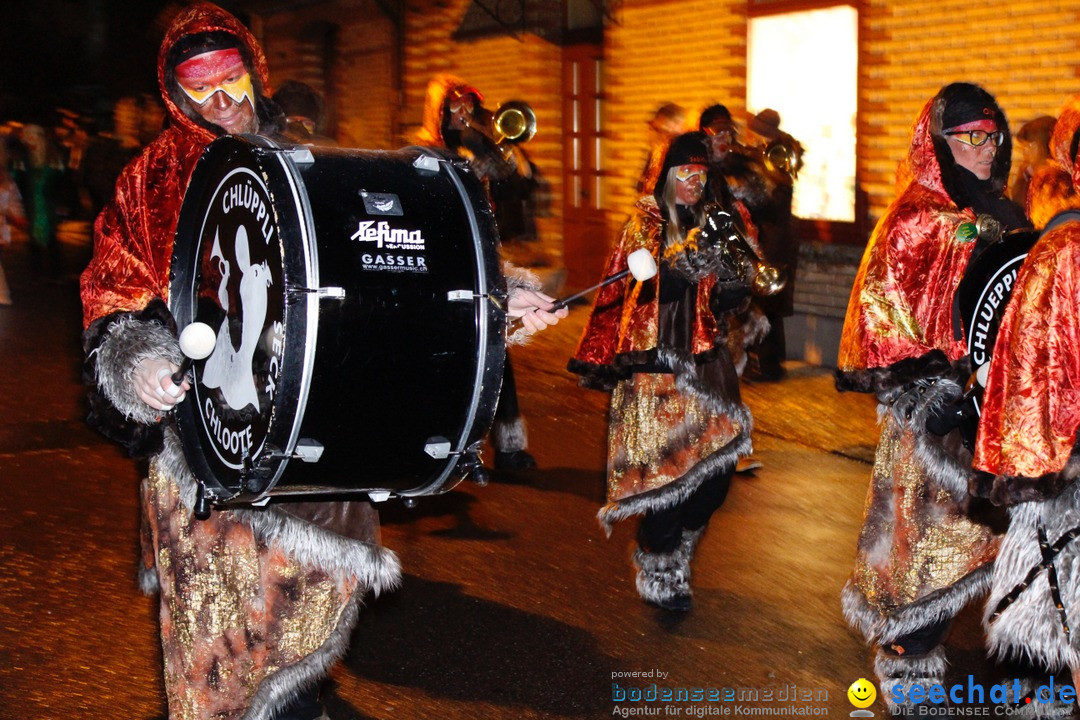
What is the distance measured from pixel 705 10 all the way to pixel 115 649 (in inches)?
348

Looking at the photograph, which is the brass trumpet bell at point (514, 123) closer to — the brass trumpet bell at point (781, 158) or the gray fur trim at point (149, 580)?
the brass trumpet bell at point (781, 158)

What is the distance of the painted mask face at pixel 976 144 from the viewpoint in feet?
13.7

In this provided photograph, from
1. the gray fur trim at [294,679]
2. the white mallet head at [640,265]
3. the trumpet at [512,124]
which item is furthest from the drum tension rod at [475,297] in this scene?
the trumpet at [512,124]

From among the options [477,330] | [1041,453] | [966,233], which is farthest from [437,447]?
[966,233]

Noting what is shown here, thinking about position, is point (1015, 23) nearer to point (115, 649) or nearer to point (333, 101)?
point (115, 649)

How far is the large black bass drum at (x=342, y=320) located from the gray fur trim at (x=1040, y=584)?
1.34m

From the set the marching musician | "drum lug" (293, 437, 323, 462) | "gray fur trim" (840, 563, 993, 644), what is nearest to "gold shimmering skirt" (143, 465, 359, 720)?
"drum lug" (293, 437, 323, 462)

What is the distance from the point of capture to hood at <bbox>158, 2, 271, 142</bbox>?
327 centimetres

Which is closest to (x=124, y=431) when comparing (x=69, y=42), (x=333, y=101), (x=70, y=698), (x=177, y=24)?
(x=177, y=24)

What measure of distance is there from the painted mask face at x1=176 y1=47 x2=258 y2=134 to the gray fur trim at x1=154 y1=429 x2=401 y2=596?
0.84m

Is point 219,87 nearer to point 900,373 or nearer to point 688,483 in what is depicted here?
point 900,373

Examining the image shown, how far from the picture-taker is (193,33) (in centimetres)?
328

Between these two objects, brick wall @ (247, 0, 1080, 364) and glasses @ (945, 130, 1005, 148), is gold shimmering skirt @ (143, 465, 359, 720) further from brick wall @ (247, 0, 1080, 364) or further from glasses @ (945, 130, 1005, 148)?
brick wall @ (247, 0, 1080, 364)

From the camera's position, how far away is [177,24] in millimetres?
3332
